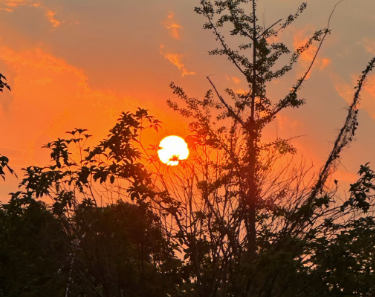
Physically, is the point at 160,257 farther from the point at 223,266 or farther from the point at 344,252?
the point at 344,252

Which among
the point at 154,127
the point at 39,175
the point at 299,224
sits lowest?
the point at 299,224

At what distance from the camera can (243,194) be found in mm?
13266

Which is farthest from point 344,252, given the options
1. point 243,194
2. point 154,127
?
point 154,127

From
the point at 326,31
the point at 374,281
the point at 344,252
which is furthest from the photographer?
the point at 326,31

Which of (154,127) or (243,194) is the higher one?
(154,127)

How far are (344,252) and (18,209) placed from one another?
7.50m

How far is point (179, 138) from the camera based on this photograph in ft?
47.0

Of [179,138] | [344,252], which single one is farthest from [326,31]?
[344,252]

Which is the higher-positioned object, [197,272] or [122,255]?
[122,255]

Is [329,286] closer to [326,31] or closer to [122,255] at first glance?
[122,255]

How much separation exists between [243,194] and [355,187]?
2300mm

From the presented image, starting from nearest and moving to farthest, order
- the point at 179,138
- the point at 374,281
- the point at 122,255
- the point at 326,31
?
the point at 374,281
the point at 179,138
the point at 122,255
the point at 326,31

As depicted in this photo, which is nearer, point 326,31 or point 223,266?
point 223,266

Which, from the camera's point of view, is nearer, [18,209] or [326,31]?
[18,209]
